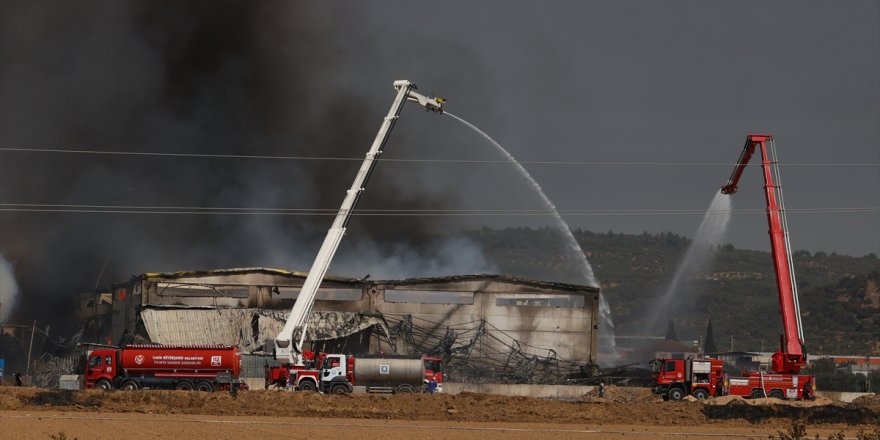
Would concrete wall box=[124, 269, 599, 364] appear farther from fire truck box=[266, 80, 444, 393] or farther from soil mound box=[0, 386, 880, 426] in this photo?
soil mound box=[0, 386, 880, 426]

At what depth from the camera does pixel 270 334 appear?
71562 millimetres

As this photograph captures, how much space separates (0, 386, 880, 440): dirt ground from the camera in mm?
39469

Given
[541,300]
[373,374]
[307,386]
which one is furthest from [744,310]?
[307,386]

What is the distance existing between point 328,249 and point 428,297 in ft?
62.8

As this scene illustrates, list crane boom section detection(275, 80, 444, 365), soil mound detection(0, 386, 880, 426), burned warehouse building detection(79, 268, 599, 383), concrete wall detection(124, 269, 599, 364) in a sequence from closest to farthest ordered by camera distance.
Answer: soil mound detection(0, 386, 880, 426) < crane boom section detection(275, 80, 444, 365) < burned warehouse building detection(79, 268, 599, 383) < concrete wall detection(124, 269, 599, 364)

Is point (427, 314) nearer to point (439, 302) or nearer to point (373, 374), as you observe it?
point (439, 302)

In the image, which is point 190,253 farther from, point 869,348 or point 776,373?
point 869,348

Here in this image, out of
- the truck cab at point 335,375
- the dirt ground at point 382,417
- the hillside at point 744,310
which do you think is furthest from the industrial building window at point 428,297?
the hillside at point 744,310

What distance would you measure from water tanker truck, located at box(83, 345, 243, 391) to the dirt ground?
17.3ft

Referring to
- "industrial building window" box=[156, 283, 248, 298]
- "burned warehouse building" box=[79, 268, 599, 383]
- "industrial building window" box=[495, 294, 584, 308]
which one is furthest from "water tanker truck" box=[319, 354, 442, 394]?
"industrial building window" box=[156, 283, 248, 298]

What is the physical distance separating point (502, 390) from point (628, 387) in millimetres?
7294

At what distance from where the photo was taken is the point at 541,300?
257 ft

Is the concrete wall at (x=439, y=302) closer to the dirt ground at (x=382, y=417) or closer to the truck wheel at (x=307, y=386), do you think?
the truck wheel at (x=307, y=386)

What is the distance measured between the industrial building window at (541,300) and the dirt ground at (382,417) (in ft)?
81.5
